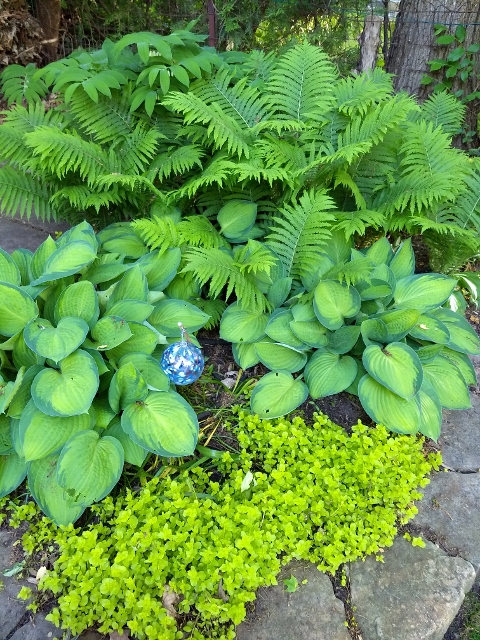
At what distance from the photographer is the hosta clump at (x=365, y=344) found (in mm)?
2188

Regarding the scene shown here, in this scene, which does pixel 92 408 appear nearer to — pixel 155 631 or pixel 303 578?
pixel 155 631

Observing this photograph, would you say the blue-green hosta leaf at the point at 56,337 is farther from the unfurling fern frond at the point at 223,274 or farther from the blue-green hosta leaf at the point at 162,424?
the unfurling fern frond at the point at 223,274

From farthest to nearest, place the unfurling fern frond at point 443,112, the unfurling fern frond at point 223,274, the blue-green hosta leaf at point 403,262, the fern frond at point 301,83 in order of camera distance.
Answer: the unfurling fern frond at point 443,112 → the fern frond at point 301,83 → the blue-green hosta leaf at point 403,262 → the unfurling fern frond at point 223,274

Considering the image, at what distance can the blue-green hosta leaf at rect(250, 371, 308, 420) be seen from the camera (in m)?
2.22

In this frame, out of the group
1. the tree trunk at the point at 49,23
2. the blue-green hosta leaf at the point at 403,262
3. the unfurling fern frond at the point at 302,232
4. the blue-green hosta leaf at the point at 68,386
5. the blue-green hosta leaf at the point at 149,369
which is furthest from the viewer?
the tree trunk at the point at 49,23

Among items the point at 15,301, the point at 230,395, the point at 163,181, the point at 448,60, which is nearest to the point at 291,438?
the point at 230,395

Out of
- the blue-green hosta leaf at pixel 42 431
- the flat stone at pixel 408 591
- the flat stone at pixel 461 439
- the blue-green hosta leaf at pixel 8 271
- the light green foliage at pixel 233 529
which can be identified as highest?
the blue-green hosta leaf at pixel 8 271

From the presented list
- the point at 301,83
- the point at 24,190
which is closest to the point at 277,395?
the point at 301,83

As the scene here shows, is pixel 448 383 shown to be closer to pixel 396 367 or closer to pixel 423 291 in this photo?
pixel 396 367

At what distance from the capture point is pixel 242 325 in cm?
246

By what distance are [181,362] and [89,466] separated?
0.54m

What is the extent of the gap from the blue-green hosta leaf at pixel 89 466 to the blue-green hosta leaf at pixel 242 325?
829mm

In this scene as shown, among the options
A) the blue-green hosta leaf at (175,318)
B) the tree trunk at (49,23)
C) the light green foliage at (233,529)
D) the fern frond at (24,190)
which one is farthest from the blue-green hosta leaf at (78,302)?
the tree trunk at (49,23)

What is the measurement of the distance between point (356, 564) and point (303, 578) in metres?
0.24
